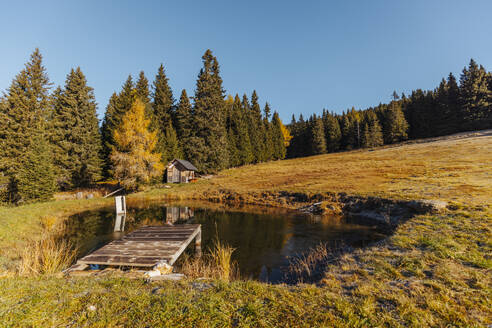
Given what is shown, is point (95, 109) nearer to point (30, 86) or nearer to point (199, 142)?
point (30, 86)

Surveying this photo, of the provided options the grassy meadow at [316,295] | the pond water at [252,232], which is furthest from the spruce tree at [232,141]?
the grassy meadow at [316,295]

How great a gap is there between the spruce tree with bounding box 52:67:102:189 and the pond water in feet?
47.1

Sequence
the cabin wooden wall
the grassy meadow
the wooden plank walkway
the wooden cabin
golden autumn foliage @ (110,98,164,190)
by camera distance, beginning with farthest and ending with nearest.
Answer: the cabin wooden wall → the wooden cabin → golden autumn foliage @ (110,98,164,190) → the wooden plank walkway → the grassy meadow

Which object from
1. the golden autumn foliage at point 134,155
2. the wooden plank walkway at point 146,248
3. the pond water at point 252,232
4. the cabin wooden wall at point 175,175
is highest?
the golden autumn foliage at point 134,155

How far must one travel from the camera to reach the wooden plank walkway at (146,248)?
330 inches

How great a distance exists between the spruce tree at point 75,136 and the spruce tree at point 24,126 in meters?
2.18

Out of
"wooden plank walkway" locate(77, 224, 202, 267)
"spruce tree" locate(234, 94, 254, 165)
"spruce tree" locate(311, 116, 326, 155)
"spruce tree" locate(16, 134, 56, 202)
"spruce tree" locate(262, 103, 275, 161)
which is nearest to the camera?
"wooden plank walkway" locate(77, 224, 202, 267)

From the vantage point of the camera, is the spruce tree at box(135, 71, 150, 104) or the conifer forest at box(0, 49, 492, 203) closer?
the conifer forest at box(0, 49, 492, 203)

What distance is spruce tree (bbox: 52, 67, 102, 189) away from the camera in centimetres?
3079

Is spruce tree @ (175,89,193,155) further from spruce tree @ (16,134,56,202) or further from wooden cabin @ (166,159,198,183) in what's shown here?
spruce tree @ (16,134,56,202)

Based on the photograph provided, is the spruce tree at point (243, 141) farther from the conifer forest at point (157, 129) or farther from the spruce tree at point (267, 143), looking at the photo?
the spruce tree at point (267, 143)

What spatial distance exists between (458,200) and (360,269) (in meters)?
12.4

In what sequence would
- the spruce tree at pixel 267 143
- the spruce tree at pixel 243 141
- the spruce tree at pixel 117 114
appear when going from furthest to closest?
the spruce tree at pixel 267 143 → the spruce tree at pixel 243 141 → the spruce tree at pixel 117 114

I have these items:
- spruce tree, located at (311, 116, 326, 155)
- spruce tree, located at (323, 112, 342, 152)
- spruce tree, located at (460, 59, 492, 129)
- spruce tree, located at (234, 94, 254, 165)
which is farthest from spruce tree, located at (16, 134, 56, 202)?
spruce tree, located at (460, 59, 492, 129)
